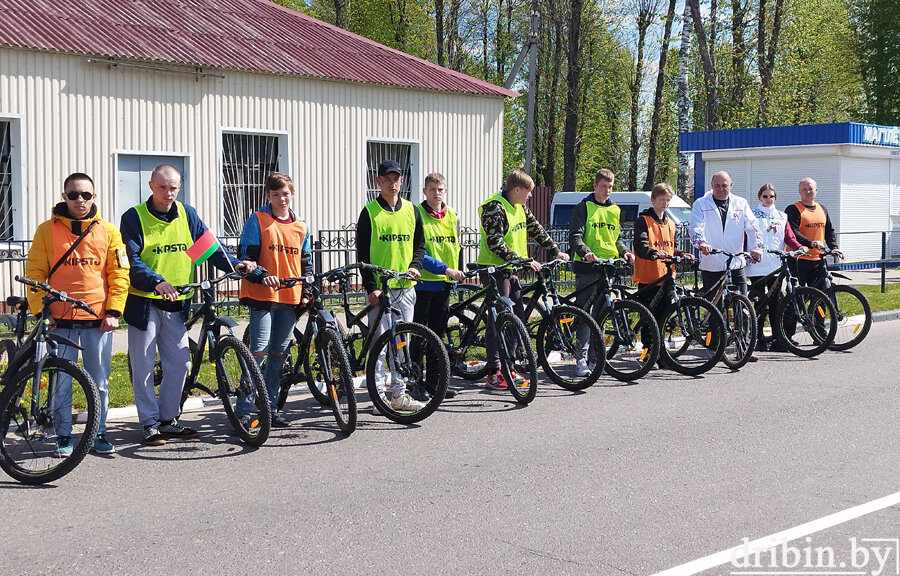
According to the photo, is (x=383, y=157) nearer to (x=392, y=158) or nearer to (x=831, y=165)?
(x=392, y=158)

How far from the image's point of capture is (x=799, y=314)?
11445 millimetres

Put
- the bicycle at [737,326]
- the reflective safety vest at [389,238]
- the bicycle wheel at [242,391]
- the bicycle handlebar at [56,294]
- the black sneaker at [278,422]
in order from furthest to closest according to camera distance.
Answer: the bicycle at [737,326] < the reflective safety vest at [389,238] < the black sneaker at [278,422] < the bicycle wheel at [242,391] < the bicycle handlebar at [56,294]

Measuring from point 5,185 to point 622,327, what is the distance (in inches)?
389

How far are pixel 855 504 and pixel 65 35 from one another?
13.9m

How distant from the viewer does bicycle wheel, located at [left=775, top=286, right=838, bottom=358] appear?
1132 centimetres

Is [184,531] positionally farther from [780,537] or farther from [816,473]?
[816,473]

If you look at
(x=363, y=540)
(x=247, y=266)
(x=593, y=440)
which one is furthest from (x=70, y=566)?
(x=593, y=440)

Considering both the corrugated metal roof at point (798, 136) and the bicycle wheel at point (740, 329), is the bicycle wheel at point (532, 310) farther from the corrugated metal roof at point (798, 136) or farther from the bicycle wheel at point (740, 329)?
the corrugated metal roof at point (798, 136)

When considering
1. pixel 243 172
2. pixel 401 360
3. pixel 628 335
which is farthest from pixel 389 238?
pixel 243 172

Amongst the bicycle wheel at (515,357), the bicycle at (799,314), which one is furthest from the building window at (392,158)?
the bicycle wheel at (515,357)

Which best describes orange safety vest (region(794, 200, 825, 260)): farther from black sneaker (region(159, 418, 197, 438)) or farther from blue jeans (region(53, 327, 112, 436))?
blue jeans (region(53, 327, 112, 436))

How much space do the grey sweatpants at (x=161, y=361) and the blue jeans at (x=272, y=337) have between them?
474 mm

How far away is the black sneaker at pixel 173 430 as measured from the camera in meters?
7.43

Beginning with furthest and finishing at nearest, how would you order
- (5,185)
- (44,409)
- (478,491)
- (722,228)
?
1. (5,185)
2. (722,228)
3. (44,409)
4. (478,491)
